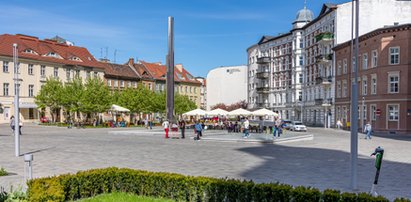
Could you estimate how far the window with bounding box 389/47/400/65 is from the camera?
155ft

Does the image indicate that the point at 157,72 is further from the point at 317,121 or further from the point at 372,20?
the point at 372,20

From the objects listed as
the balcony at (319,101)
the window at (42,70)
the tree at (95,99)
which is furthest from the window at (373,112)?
the window at (42,70)

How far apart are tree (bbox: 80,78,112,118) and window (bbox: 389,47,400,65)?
3936 centimetres

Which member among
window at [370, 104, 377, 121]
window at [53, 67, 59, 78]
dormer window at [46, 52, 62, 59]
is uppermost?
dormer window at [46, 52, 62, 59]

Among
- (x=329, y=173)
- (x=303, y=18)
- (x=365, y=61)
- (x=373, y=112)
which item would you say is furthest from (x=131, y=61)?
(x=329, y=173)

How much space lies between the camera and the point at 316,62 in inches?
2618

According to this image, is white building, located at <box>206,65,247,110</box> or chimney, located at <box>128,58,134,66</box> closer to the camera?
chimney, located at <box>128,58,134,66</box>

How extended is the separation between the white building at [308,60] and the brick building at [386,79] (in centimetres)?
807

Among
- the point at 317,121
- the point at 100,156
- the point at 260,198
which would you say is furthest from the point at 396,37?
the point at 260,198

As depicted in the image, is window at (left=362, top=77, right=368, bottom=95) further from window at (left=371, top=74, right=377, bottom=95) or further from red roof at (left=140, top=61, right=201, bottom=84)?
red roof at (left=140, top=61, right=201, bottom=84)

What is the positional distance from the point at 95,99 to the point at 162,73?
37.7 m

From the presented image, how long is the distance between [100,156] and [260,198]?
517 inches

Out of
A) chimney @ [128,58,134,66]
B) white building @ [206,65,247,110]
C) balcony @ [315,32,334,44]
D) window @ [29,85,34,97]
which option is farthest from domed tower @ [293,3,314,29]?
window @ [29,85,34,97]

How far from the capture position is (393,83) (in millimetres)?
47812
